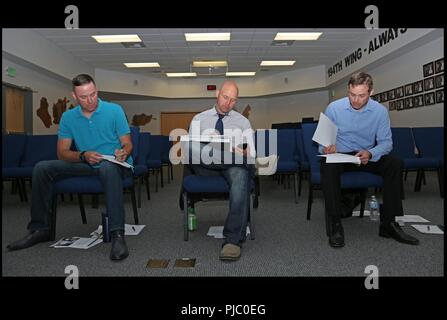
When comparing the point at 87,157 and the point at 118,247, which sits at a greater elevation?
the point at 87,157

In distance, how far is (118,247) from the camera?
6.70 feet

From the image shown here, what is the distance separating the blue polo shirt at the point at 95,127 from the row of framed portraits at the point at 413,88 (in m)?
5.46

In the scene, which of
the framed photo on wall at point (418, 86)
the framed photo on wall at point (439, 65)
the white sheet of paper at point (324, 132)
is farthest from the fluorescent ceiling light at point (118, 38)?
the white sheet of paper at point (324, 132)

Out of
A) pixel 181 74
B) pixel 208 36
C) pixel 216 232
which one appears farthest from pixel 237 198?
pixel 181 74

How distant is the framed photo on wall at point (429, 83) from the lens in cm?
600

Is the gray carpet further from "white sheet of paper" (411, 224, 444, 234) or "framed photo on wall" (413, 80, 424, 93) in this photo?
"framed photo on wall" (413, 80, 424, 93)

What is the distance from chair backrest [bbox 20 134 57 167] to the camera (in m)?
4.05

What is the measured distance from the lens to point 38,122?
796cm

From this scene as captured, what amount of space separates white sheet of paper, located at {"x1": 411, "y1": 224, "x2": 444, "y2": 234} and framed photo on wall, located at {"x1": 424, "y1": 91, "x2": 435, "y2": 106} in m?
4.19

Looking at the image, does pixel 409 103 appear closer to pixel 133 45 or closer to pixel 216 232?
pixel 216 232

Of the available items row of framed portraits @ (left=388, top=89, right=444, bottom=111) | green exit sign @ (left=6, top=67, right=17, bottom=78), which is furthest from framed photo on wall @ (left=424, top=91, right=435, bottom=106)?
green exit sign @ (left=6, top=67, right=17, bottom=78)

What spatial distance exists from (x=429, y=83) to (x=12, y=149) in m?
6.36

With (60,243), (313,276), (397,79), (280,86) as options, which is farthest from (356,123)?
(280,86)
